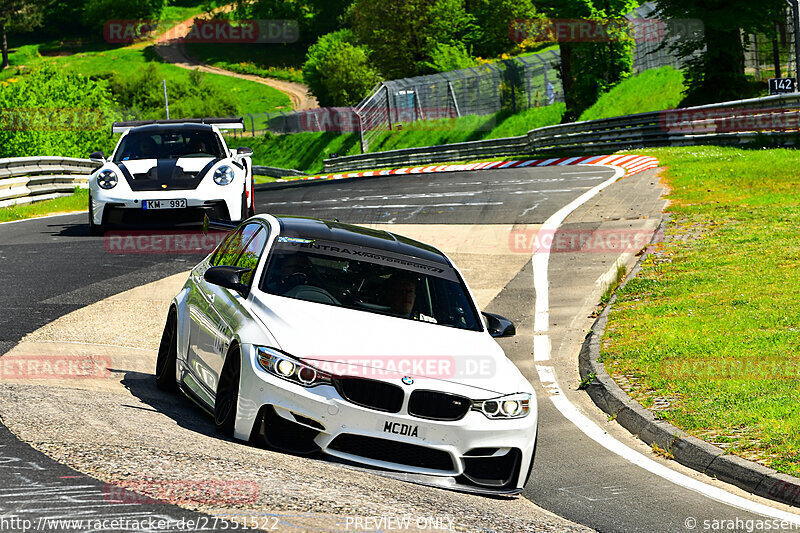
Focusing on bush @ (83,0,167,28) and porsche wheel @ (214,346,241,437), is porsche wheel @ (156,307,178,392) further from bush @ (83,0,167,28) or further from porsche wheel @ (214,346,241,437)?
bush @ (83,0,167,28)

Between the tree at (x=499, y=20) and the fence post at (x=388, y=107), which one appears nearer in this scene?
the fence post at (x=388, y=107)

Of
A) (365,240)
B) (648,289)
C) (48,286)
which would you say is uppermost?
(365,240)

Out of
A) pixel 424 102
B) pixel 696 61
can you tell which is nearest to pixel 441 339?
A: pixel 696 61

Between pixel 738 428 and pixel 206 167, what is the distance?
1010cm

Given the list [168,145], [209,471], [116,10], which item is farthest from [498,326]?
[116,10]

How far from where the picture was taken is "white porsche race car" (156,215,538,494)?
6316 mm

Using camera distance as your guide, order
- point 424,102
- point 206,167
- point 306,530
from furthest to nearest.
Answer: point 424,102 < point 206,167 < point 306,530

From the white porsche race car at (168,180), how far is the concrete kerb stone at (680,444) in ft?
22.7

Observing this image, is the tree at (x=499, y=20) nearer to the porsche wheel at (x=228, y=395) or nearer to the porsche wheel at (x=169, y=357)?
the porsche wheel at (x=169, y=357)

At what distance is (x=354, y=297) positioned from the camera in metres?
7.54

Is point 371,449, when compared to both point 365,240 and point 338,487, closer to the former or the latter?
point 338,487

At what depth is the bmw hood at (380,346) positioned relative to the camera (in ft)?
21.1

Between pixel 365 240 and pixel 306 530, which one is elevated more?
pixel 365 240

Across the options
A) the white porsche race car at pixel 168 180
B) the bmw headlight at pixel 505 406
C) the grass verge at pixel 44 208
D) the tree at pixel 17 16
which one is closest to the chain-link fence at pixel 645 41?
the grass verge at pixel 44 208
